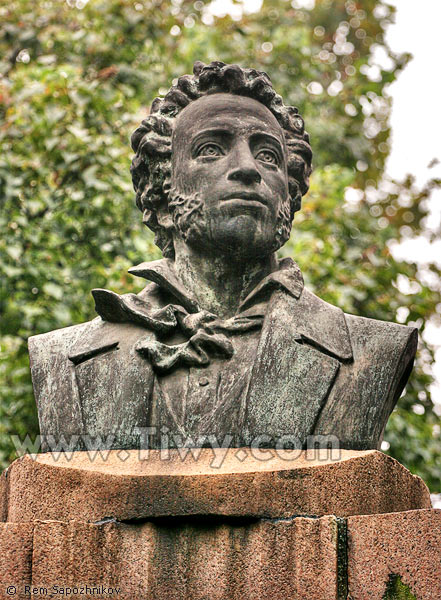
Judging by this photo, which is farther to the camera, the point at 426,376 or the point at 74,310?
the point at 426,376

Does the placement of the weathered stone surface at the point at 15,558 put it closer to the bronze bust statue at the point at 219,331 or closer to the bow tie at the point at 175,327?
the bronze bust statue at the point at 219,331

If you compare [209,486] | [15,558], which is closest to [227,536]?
[209,486]

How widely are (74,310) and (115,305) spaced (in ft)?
15.5

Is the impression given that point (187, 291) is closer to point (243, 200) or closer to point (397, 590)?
point (243, 200)

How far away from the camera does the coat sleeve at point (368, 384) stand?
5.83 m

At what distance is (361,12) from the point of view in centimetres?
1978

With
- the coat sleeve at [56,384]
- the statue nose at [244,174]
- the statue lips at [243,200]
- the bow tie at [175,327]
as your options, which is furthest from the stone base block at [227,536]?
the statue nose at [244,174]

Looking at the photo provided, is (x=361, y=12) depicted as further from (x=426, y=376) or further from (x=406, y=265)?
(x=426, y=376)

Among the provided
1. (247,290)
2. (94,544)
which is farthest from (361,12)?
(94,544)

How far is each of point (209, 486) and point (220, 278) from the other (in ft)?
4.40

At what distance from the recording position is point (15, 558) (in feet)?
17.2

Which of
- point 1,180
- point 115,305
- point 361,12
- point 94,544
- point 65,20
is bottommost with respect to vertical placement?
point 94,544

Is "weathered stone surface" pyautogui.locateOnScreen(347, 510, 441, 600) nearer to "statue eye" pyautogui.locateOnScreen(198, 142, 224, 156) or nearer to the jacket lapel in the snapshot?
the jacket lapel

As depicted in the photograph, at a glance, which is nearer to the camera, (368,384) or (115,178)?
(368,384)
